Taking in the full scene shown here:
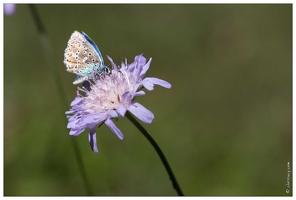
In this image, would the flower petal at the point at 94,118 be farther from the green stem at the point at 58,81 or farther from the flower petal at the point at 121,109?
the green stem at the point at 58,81

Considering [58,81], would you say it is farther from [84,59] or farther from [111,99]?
[111,99]

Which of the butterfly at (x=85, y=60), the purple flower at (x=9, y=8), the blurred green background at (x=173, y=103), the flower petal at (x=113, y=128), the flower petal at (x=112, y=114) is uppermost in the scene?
the purple flower at (x=9, y=8)

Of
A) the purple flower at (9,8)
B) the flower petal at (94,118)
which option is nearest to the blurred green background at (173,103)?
the purple flower at (9,8)

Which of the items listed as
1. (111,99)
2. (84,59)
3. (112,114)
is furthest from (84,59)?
(112,114)

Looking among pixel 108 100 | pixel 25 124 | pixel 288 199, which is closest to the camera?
pixel 108 100

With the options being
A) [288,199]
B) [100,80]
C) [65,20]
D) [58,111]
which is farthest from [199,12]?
[100,80]

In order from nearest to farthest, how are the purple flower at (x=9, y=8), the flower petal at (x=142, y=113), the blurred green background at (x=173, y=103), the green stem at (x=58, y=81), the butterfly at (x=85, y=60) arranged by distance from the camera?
1. the flower petal at (x=142, y=113)
2. the butterfly at (x=85, y=60)
3. the green stem at (x=58, y=81)
4. the purple flower at (x=9, y=8)
5. the blurred green background at (x=173, y=103)

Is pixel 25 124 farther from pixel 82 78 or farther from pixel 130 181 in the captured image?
pixel 82 78
